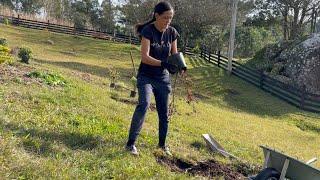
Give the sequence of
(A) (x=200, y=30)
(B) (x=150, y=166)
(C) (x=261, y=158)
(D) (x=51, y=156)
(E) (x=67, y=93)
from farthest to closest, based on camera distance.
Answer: (A) (x=200, y=30) < (E) (x=67, y=93) < (C) (x=261, y=158) < (B) (x=150, y=166) < (D) (x=51, y=156)

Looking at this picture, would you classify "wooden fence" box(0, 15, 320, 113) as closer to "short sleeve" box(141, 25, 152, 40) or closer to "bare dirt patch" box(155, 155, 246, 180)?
"bare dirt patch" box(155, 155, 246, 180)

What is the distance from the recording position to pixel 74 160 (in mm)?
4441

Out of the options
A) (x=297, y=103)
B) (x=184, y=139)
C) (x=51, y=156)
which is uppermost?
(x=51, y=156)

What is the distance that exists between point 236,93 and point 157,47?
49.2 feet

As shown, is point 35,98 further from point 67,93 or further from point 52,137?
point 52,137

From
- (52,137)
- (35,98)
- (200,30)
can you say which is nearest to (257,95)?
(35,98)

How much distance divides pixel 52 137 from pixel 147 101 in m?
1.15

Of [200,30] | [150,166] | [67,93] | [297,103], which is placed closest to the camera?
[150,166]

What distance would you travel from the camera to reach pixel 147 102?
5.07m

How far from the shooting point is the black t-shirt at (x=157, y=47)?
16.8 feet

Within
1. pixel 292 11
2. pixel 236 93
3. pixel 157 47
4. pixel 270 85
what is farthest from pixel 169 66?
pixel 292 11

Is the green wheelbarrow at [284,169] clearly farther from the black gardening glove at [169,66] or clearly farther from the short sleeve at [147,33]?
the short sleeve at [147,33]

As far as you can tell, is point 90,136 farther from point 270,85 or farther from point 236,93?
point 270,85

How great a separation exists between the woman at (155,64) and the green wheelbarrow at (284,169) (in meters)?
1.39
